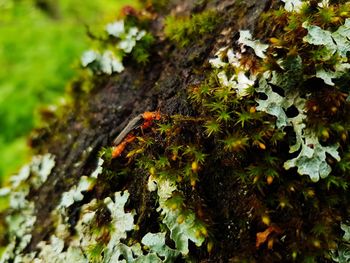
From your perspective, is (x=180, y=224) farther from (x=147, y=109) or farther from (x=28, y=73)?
(x=28, y=73)

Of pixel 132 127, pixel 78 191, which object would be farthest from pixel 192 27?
pixel 78 191

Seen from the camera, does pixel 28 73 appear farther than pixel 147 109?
Yes

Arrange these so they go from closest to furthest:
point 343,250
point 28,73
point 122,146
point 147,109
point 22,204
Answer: point 343,250, point 122,146, point 147,109, point 22,204, point 28,73

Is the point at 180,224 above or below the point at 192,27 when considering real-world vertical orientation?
below

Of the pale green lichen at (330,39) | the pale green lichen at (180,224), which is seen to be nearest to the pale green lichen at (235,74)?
the pale green lichen at (330,39)

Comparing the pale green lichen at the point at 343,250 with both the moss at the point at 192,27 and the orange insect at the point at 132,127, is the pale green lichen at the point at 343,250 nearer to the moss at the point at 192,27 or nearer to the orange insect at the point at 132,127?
the orange insect at the point at 132,127

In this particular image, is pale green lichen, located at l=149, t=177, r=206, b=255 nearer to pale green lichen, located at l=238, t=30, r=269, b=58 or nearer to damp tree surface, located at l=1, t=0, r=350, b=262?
damp tree surface, located at l=1, t=0, r=350, b=262

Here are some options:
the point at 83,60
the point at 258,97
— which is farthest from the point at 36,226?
the point at 258,97
